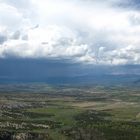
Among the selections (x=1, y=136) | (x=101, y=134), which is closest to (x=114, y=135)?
(x=101, y=134)

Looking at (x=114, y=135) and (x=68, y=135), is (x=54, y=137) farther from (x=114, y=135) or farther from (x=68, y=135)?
(x=114, y=135)

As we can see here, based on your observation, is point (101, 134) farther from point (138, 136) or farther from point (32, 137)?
point (32, 137)

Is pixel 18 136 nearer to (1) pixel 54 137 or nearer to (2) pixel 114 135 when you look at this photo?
(1) pixel 54 137

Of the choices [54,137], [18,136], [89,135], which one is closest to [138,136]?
[89,135]

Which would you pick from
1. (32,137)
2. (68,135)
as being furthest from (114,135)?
(32,137)

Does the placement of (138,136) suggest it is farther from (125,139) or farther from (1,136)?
(1,136)
